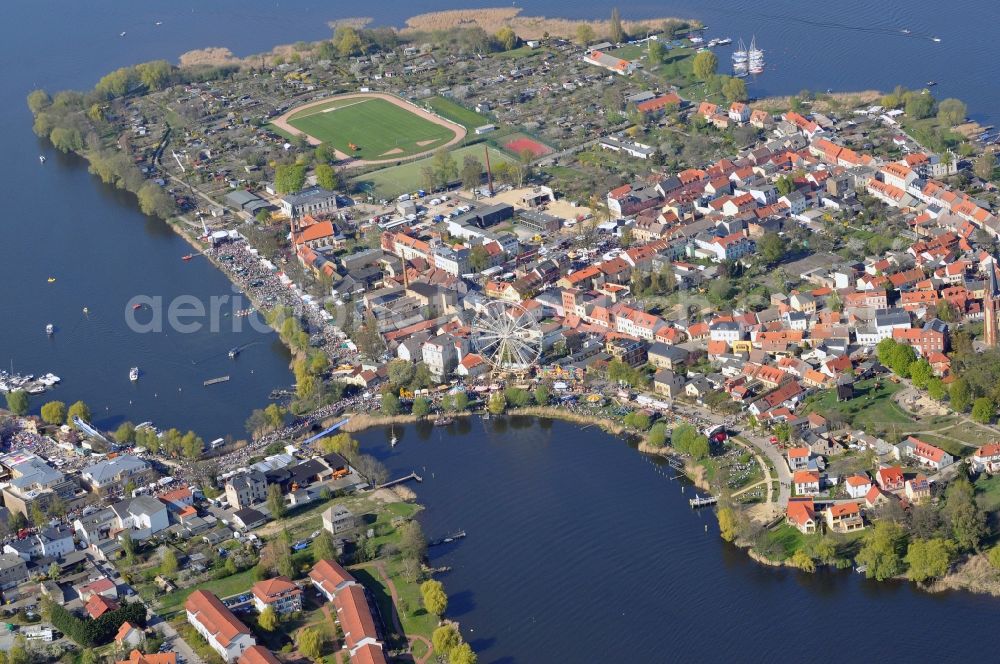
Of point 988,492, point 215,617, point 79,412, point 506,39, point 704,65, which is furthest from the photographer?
point 506,39

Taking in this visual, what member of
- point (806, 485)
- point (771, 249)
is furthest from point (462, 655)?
point (771, 249)

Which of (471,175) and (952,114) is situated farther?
(952,114)

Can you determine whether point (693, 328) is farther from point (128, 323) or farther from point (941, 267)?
point (128, 323)

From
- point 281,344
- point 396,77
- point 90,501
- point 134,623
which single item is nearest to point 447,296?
point 281,344

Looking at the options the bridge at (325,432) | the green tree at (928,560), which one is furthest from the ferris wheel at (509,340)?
the green tree at (928,560)

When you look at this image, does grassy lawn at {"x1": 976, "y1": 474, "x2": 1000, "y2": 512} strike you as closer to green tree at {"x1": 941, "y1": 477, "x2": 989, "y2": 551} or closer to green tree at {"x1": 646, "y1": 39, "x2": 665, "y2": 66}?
green tree at {"x1": 941, "y1": 477, "x2": 989, "y2": 551}

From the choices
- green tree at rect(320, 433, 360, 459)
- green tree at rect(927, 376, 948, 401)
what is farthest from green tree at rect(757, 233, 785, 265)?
green tree at rect(320, 433, 360, 459)

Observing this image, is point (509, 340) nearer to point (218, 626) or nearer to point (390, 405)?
point (390, 405)
